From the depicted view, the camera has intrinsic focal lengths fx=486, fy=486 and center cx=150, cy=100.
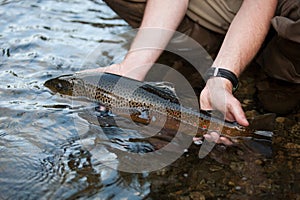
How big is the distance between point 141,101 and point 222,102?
575mm

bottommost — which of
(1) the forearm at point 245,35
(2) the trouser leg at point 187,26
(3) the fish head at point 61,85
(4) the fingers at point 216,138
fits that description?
(3) the fish head at point 61,85

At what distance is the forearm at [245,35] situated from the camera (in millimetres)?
3123

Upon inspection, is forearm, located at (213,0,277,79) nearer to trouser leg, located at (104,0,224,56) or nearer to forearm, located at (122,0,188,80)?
forearm, located at (122,0,188,80)

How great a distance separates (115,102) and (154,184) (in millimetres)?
800

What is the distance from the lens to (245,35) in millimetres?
3178

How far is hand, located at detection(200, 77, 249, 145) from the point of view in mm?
2725

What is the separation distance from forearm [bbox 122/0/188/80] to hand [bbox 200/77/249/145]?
1.71 ft

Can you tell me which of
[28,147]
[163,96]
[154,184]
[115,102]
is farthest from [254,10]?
[28,147]

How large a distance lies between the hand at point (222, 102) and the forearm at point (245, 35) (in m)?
0.16

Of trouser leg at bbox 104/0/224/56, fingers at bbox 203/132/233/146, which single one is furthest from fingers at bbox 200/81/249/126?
trouser leg at bbox 104/0/224/56

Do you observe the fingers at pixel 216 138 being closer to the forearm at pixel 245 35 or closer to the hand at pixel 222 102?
the hand at pixel 222 102

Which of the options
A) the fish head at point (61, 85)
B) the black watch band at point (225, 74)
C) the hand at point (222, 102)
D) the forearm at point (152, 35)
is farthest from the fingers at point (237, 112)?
the fish head at point (61, 85)

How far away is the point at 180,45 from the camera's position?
403 centimetres

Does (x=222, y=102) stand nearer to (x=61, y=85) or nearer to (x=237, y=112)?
(x=237, y=112)
